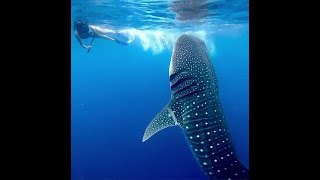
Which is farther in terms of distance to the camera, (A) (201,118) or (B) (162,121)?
(B) (162,121)

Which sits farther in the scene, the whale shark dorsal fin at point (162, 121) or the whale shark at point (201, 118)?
the whale shark dorsal fin at point (162, 121)

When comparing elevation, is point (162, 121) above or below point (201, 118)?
below

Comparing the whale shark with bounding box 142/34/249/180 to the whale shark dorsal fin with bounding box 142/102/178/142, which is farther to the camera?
the whale shark dorsal fin with bounding box 142/102/178/142

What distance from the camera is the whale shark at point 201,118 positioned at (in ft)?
13.8

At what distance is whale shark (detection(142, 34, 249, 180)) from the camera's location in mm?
4211

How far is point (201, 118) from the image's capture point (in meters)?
4.40
